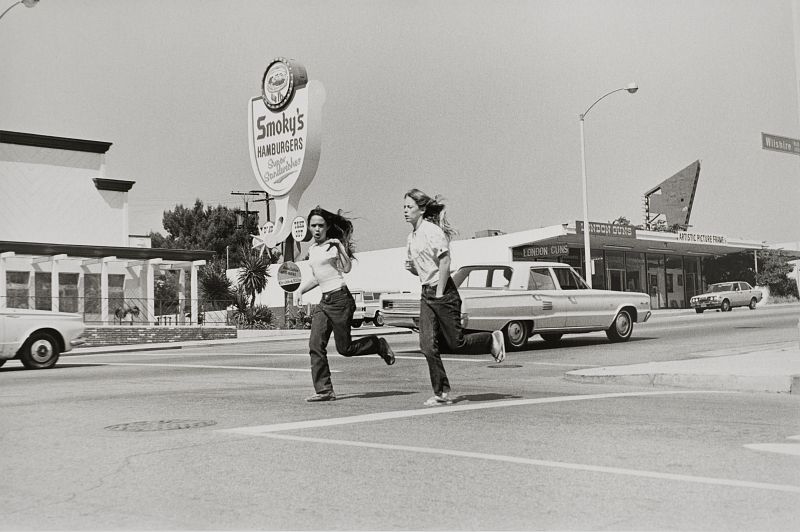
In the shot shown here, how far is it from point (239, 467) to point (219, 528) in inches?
55.1

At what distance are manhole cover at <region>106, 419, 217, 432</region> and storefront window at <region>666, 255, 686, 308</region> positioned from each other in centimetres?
5701

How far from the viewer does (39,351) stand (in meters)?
15.6

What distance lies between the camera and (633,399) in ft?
28.5

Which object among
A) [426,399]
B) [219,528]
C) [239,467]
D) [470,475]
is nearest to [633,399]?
[426,399]

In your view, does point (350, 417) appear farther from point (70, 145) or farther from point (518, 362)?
point (70, 145)

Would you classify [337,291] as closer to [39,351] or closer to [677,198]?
[39,351]

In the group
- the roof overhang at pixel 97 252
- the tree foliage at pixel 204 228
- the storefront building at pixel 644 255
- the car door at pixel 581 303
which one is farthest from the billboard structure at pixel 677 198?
the car door at pixel 581 303

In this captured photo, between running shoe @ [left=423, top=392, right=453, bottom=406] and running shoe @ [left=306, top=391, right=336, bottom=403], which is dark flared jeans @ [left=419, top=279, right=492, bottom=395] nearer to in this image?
running shoe @ [left=423, top=392, right=453, bottom=406]

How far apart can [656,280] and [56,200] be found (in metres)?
39.1

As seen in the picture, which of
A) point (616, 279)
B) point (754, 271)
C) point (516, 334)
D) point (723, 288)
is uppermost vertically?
point (754, 271)

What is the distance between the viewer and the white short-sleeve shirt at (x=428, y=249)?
8109mm

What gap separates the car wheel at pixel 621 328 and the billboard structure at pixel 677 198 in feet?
178

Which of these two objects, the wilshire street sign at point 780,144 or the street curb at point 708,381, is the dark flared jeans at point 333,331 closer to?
the street curb at point 708,381

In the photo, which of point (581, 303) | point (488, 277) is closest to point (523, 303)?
point (488, 277)
